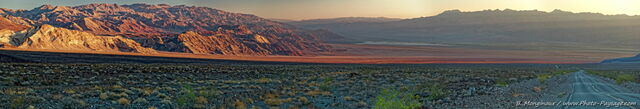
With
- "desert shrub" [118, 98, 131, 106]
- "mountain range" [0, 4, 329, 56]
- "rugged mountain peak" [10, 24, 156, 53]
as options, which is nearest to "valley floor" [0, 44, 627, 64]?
"rugged mountain peak" [10, 24, 156, 53]

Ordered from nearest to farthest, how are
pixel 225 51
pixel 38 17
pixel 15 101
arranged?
pixel 15 101 < pixel 225 51 < pixel 38 17

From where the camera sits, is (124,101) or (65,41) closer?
(124,101)

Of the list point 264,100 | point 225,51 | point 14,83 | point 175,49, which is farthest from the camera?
A: point 225,51

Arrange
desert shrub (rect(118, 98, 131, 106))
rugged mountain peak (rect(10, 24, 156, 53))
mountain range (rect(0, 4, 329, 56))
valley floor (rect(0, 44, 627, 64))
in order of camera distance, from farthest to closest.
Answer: mountain range (rect(0, 4, 329, 56)), rugged mountain peak (rect(10, 24, 156, 53)), valley floor (rect(0, 44, 627, 64)), desert shrub (rect(118, 98, 131, 106))

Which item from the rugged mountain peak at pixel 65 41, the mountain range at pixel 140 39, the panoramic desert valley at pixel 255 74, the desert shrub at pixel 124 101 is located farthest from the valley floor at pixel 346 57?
the desert shrub at pixel 124 101

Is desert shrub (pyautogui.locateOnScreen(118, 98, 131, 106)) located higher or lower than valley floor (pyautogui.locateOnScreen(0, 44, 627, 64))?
lower

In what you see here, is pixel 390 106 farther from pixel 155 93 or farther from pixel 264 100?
pixel 155 93

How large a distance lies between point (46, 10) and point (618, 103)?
698 ft

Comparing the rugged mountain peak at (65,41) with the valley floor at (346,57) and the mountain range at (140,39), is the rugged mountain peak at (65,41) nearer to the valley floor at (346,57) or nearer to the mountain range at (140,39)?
the mountain range at (140,39)

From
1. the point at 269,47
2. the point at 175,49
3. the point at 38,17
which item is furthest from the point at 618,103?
the point at 38,17

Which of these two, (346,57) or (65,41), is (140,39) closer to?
(65,41)

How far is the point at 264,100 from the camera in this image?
56.6 ft

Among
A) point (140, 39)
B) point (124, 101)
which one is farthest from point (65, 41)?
point (124, 101)

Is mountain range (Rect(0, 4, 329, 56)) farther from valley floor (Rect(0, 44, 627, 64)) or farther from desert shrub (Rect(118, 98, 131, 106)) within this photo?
desert shrub (Rect(118, 98, 131, 106))
